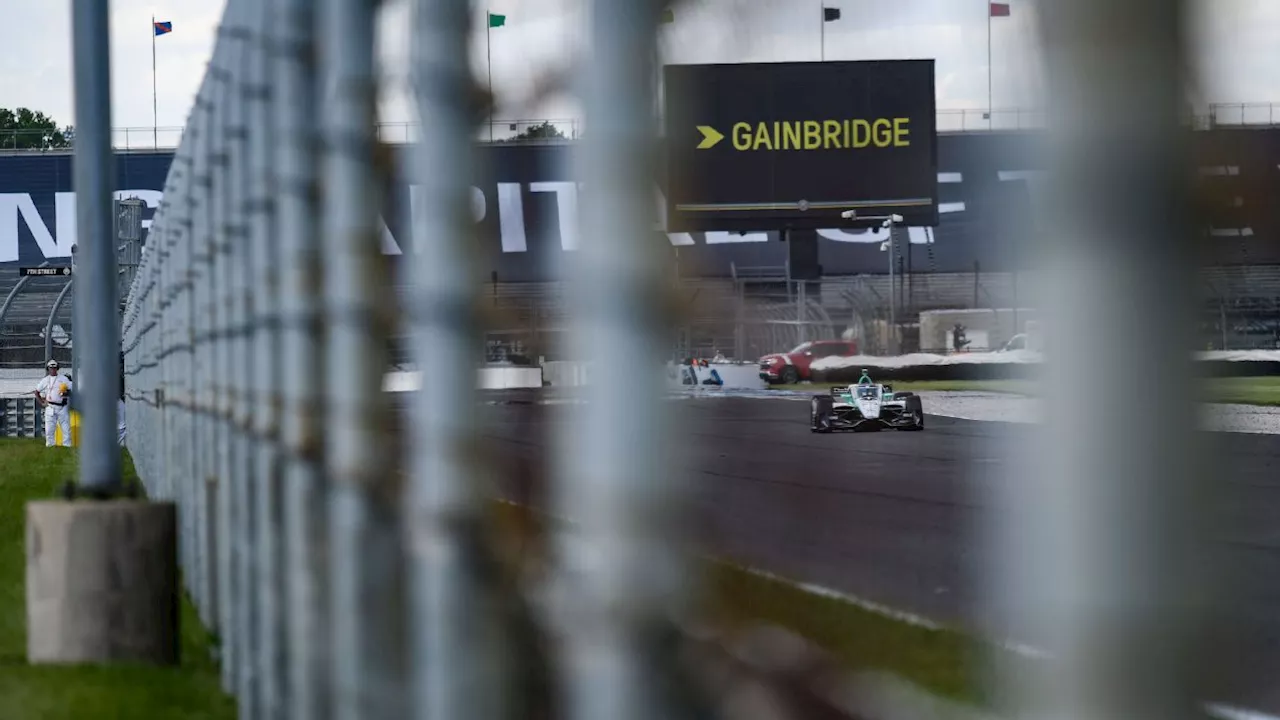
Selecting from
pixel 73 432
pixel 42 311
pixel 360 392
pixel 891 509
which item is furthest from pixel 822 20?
pixel 42 311

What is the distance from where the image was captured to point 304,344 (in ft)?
9.68

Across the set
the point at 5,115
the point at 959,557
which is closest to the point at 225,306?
the point at 959,557

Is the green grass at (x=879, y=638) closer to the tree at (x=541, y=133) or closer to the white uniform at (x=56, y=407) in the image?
the tree at (x=541, y=133)

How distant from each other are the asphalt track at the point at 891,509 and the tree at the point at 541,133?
0.66 ft

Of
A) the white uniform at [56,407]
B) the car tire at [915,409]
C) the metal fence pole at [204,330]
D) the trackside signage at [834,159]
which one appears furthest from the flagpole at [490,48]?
the trackside signage at [834,159]

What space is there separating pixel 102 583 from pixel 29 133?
161ft

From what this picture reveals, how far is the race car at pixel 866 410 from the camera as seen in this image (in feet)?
65.1

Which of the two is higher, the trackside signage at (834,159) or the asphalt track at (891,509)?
the trackside signage at (834,159)

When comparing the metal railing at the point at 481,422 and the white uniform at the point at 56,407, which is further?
the white uniform at the point at 56,407

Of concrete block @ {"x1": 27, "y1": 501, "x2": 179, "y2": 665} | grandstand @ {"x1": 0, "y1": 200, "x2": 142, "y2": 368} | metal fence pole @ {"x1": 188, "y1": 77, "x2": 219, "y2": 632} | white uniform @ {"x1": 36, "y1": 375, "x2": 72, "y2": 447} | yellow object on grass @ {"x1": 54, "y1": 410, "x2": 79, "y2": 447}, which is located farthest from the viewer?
grandstand @ {"x1": 0, "y1": 200, "x2": 142, "y2": 368}

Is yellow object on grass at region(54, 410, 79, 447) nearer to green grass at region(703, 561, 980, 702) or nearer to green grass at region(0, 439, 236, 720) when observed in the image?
green grass at region(0, 439, 236, 720)

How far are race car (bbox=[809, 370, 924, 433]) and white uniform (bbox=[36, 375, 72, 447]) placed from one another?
9870mm

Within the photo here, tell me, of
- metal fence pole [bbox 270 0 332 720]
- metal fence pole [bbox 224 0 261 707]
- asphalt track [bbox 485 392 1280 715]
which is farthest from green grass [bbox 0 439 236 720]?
metal fence pole [bbox 270 0 332 720]

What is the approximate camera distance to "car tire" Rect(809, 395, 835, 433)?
66.5 feet
